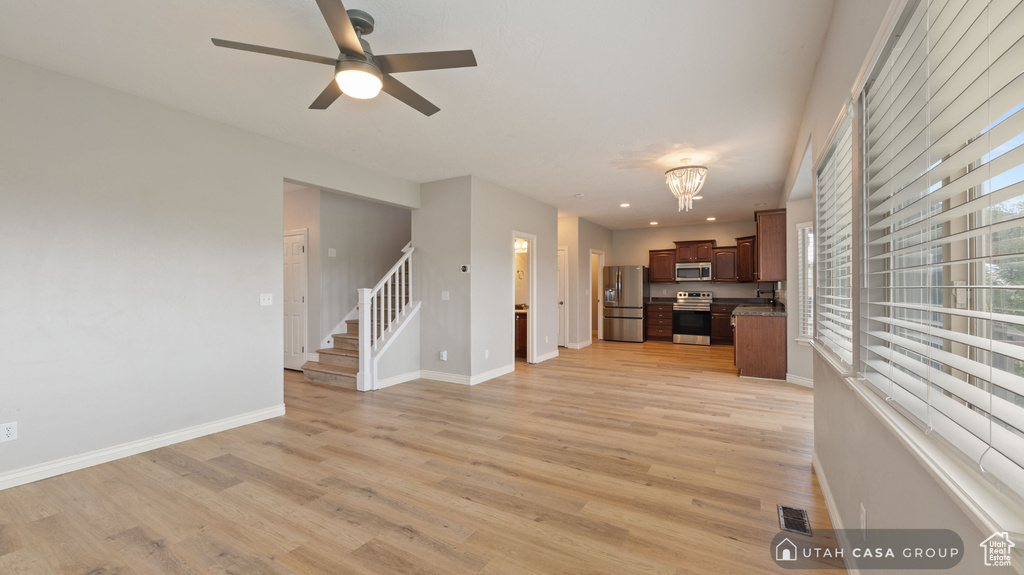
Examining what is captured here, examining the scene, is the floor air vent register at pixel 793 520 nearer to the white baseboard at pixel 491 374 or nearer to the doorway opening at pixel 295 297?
the white baseboard at pixel 491 374

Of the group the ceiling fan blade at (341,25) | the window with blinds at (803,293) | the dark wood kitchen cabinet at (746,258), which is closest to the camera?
the ceiling fan blade at (341,25)

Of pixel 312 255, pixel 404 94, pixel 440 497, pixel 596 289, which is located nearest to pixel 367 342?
pixel 312 255

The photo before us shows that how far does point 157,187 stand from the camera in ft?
11.0

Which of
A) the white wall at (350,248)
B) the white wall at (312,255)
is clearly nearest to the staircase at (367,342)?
the white wall at (312,255)

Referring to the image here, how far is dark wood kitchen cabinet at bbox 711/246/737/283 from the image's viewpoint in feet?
30.2

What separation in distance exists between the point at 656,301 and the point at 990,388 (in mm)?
9531

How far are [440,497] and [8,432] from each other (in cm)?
278

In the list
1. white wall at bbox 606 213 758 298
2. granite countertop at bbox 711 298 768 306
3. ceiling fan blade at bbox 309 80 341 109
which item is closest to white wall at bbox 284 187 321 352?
ceiling fan blade at bbox 309 80 341 109

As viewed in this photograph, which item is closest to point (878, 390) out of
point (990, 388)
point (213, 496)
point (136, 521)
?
point (990, 388)

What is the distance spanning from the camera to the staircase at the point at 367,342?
17.0ft

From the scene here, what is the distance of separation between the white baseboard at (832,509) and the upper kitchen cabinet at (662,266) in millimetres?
7186

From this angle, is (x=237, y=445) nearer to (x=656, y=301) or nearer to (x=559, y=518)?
(x=559, y=518)

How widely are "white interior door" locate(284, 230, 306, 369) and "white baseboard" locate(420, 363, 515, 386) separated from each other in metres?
2.03

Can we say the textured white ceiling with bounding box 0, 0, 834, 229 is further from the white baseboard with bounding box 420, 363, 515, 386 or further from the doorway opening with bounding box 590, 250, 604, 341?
the doorway opening with bounding box 590, 250, 604, 341
